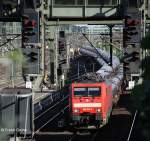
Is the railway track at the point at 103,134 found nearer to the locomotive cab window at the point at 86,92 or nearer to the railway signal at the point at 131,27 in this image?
the locomotive cab window at the point at 86,92

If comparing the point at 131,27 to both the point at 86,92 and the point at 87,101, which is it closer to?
the point at 86,92

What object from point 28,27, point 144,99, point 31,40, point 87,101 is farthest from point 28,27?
point 144,99

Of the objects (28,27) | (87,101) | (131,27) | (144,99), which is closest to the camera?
(144,99)

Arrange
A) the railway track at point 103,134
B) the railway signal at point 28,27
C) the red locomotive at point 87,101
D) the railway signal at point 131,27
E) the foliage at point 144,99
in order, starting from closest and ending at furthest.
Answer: the foliage at point 144,99 → the railway signal at point 28,27 → the railway signal at point 131,27 → the railway track at point 103,134 → the red locomotive at point 87,101

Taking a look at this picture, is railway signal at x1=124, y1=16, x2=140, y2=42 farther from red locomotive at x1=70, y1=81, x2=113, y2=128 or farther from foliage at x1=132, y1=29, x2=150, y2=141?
foliage at x1=132, y1=29, x2=150, y2=141

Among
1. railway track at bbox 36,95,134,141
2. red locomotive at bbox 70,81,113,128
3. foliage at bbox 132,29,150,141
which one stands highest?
foliage at bbox 132,29,150,141

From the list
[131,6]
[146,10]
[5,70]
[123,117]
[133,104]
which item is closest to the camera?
[133,104]

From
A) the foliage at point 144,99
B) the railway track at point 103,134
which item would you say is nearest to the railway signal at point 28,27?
the railway track at point 103,134

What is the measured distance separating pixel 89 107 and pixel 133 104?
20.1 m

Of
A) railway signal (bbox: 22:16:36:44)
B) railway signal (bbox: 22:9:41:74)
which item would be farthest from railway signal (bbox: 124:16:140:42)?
railway signal (bbox: 22:16:36:44)

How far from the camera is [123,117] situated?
35.4 m

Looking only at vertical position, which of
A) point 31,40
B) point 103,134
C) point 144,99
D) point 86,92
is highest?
point 31,40

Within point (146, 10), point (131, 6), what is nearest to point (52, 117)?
point (146, 10)

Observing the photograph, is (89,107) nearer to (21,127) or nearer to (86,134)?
(86,134)
